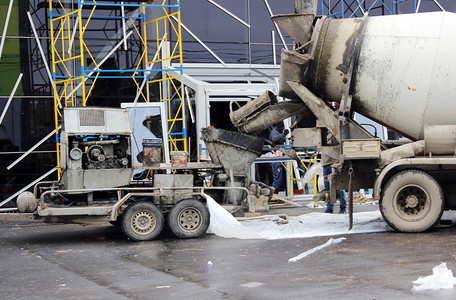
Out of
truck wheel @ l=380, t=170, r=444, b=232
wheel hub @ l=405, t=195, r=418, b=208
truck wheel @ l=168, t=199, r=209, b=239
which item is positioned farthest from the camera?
truck wheel @ l=168, t=199, r=209, b=239

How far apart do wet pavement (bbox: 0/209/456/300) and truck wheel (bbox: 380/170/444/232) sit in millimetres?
227

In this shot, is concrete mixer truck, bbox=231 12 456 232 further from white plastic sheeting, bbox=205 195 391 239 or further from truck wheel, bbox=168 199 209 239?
truck wheel, bbox=168 199 209 239

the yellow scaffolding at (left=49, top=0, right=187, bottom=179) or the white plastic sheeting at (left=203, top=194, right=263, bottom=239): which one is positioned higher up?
the yellow scaffolding at (left=49, top=0, right=187, bottom=179)

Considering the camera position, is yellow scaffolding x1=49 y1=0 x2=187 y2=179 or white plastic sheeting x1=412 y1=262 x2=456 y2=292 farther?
yellow scaffolding x1=49 y1=0 x2=187 y2=179

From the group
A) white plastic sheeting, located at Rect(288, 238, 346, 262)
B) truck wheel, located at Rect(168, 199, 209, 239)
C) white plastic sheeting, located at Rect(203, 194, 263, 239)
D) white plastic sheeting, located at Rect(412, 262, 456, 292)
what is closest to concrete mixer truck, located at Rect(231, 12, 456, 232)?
white plastic sheeting, located at Rect(288, 238, 346, 262)

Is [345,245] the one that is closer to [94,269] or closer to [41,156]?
[94,269]

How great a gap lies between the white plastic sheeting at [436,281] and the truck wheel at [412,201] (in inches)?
155

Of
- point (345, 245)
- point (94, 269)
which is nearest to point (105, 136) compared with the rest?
point (94, 269)

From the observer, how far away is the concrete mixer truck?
1120cm

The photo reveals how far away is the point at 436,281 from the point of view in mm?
6918

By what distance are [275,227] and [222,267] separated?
136 inches

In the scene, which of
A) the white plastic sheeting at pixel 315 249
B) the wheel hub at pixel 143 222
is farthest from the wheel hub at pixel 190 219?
the white plastic sheeting at pixel 315 249

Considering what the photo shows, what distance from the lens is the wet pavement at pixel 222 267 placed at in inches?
278

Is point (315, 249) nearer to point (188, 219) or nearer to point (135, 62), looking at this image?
point (188, 219)
